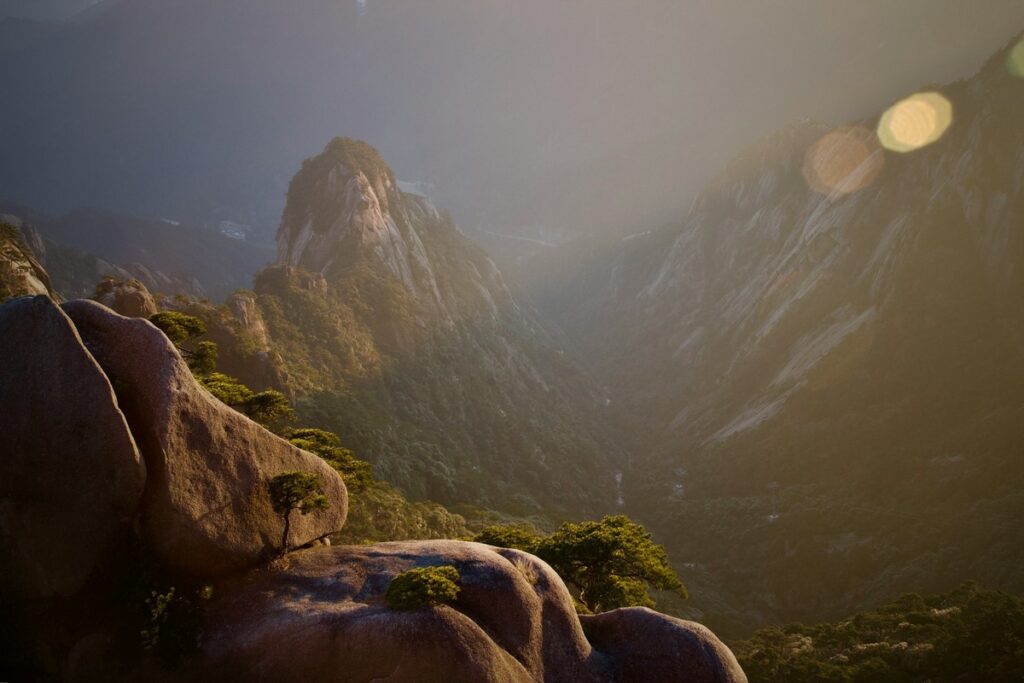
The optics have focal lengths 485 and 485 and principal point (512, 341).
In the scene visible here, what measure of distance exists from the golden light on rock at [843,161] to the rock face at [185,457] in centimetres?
12267

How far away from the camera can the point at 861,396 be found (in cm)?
7506

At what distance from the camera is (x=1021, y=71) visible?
79438 millimetres

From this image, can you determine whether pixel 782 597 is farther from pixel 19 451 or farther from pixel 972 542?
pixel 19 451

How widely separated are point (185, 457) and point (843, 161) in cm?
13865

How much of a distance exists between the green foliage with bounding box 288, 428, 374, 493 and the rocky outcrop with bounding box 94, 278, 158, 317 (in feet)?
67.8

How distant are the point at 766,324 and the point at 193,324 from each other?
105865 millimetres

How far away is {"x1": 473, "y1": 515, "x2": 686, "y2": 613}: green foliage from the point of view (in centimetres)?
2505

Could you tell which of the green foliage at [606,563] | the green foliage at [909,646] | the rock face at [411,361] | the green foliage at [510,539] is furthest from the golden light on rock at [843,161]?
the green foliage at [510,539]

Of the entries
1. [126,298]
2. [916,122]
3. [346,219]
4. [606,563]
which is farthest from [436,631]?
[916,122]

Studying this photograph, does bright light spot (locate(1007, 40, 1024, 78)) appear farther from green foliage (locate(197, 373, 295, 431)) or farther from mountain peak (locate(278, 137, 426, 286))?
green foliage (locate(197, 373, 295, 431))

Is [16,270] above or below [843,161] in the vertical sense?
below

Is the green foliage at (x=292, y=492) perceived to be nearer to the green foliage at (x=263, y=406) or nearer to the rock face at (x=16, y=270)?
the green foliage at (x=263, y=406)

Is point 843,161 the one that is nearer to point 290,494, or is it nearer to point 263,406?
point 263,406

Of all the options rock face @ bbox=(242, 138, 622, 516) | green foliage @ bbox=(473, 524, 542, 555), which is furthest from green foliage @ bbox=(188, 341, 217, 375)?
rock face @ bbox=(242, 138, 622, 516)
